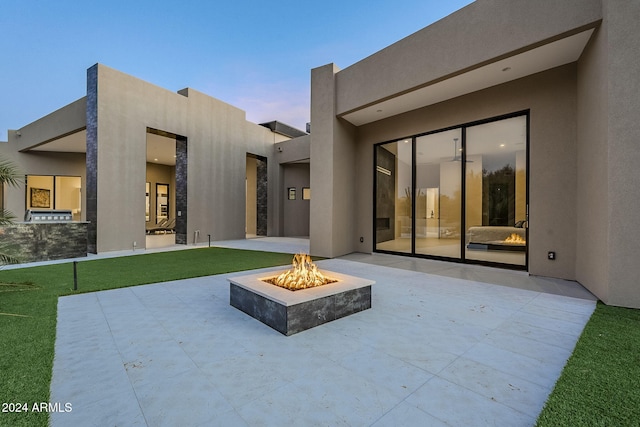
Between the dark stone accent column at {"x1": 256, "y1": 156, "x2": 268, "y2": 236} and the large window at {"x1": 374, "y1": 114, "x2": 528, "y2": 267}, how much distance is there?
25.0ft

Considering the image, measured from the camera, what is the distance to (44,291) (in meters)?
4.30

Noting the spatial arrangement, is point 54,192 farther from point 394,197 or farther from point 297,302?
point 297,302

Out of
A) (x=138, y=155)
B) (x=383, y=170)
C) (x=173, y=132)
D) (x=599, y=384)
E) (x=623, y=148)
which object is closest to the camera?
(x=599, y=384)

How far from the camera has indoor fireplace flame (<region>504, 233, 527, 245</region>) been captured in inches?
239

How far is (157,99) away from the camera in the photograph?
982cm

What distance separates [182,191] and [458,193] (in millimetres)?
9520

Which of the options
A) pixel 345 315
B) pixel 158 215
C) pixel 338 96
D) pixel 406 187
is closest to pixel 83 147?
pixel 158 215

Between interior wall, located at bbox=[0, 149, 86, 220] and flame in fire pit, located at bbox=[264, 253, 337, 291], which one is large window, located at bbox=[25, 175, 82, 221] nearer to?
interior wall, located at bbox=[0, 149, 86, 220]

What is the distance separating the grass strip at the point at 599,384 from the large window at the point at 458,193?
12.0 ft

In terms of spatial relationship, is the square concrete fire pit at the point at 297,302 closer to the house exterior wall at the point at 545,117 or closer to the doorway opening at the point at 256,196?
the house exterior wall at the point at 545,117

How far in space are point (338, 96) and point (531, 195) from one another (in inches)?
206

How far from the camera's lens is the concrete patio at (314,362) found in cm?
170

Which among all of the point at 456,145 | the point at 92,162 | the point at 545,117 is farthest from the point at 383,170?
the point at 92,162

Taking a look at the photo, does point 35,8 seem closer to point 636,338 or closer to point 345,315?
point 345,315
